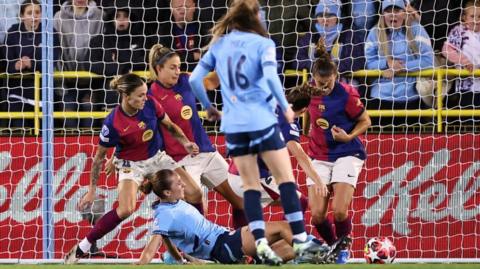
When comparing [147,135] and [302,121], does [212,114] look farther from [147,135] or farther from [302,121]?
[302,121]

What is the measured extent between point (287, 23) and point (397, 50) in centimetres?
121

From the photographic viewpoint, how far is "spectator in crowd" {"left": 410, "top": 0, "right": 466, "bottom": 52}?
46.0 ft

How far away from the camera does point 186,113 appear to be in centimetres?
1255

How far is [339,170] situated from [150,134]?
5.75 ft

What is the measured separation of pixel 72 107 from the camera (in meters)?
14.1

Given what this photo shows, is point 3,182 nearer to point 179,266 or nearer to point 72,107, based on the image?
point 72,107

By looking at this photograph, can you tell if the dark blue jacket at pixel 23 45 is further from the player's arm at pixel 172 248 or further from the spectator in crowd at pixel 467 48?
the spectator in crowd at pixel 467 48

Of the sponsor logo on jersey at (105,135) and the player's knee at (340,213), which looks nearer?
the sponsor logo on jersey at (105,135)

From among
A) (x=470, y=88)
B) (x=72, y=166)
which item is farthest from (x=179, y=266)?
(x=470, y=88)

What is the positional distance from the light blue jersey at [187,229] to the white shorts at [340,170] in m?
1.38

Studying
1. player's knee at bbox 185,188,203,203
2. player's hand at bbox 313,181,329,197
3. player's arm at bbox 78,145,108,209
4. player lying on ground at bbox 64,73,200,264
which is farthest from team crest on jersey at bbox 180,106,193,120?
player's hand at bbox 313,181,329,197

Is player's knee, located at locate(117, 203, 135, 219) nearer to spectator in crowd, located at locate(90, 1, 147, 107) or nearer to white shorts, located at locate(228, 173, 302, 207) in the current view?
white shorts, located at locate(228, 173, 302, 207)

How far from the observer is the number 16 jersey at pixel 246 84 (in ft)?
30.6

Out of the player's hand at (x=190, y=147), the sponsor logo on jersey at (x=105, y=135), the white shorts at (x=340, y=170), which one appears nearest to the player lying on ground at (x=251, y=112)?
the player's hand at (x=190, y=147)
